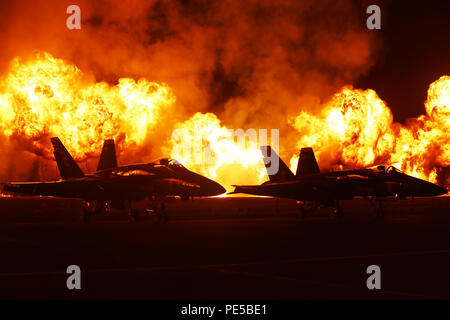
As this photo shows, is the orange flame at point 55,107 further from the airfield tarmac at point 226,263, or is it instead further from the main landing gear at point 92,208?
the airfield tarmac at point 226,263

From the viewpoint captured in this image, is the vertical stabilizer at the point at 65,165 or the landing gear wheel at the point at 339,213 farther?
the vertical stabilizer at the point at 65,165

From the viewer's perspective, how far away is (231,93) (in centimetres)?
8438

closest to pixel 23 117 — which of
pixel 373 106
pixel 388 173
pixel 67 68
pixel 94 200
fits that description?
pixel 67 68

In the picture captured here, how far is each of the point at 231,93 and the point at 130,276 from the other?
71245 mm

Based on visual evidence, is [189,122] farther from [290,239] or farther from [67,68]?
[290,239]

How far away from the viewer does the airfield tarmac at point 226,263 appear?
12.2 m

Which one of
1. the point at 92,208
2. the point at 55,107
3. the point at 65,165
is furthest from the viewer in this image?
the point at 55,107

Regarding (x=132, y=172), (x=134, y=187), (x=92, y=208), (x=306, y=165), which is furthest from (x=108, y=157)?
(x=306, y=165)

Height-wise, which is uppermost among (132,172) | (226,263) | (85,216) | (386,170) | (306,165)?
(306,165)

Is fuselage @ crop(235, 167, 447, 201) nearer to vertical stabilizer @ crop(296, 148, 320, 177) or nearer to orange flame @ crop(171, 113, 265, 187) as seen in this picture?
vertical stabilizer @ crop(296, 148, 320, 177)

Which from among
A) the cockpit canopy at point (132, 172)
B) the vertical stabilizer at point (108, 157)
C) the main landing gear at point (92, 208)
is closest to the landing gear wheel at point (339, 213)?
the cockpit canopy at point (132, 172)

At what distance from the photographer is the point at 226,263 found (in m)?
16.1

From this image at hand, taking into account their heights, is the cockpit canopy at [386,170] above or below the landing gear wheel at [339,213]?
above

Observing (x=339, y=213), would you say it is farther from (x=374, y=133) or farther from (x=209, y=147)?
(x=209, y=147)
